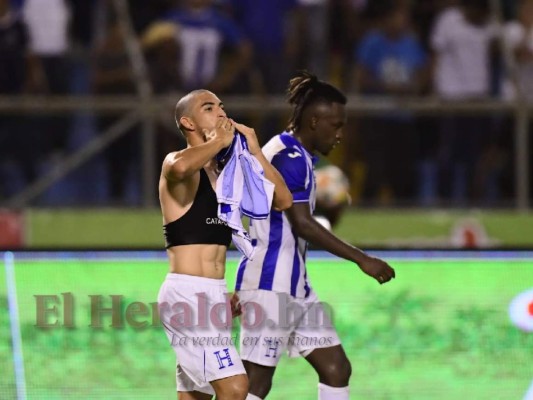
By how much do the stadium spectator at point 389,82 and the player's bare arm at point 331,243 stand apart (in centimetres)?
573

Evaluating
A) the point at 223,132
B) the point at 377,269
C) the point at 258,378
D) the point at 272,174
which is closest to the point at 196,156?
the point at 223,132

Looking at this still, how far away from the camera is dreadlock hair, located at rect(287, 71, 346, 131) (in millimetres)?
6992

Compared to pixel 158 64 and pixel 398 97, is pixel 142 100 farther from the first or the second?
pixel 398 97

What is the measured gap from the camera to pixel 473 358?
768 cm

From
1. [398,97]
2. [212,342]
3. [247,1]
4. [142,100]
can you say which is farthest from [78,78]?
[212,342]

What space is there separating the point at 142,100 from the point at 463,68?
124 inches

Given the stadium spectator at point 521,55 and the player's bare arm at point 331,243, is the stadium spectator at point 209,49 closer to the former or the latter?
the stadium spectator at point 521,55

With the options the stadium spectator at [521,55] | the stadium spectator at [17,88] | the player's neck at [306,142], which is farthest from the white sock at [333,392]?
the stadium spectator at [521,55]

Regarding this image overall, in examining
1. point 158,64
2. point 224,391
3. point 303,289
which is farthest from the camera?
point 158,64

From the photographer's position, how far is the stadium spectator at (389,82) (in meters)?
12.5

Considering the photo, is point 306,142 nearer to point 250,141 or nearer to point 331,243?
point 331,243

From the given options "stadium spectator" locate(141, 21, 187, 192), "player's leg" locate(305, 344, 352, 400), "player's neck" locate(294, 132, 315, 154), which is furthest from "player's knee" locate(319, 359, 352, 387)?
"stadium spectator" locate(141, 21, 187, 192)

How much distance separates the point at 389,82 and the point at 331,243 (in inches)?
247

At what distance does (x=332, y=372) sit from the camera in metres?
6.88
